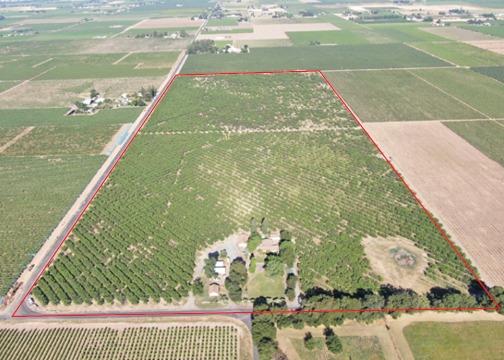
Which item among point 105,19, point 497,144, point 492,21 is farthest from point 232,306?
point 105,19

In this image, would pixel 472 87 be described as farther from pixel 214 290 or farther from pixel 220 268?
pixel 214 290

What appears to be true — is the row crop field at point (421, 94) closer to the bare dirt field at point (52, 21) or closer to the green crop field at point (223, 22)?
the green crop field at point (223, 22)

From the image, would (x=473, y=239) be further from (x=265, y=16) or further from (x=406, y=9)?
(x=406, y=9)

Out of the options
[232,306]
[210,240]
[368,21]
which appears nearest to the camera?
[232,306]

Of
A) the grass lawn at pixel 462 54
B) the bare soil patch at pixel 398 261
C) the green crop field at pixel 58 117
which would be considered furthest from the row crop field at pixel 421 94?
the green crop field at pixel 58 117

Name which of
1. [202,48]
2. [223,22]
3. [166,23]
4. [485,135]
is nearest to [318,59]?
[202,48]

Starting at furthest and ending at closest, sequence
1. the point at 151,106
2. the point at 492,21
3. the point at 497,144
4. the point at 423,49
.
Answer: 1. the point at 492,21
2. the point at 423,49
3. the point at 151,106
4. the point at 497,144

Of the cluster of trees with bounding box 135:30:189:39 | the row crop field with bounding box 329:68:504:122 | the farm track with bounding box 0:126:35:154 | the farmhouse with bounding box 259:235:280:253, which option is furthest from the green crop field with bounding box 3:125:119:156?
the cluster of trees with bounding box 135:30:189:39
